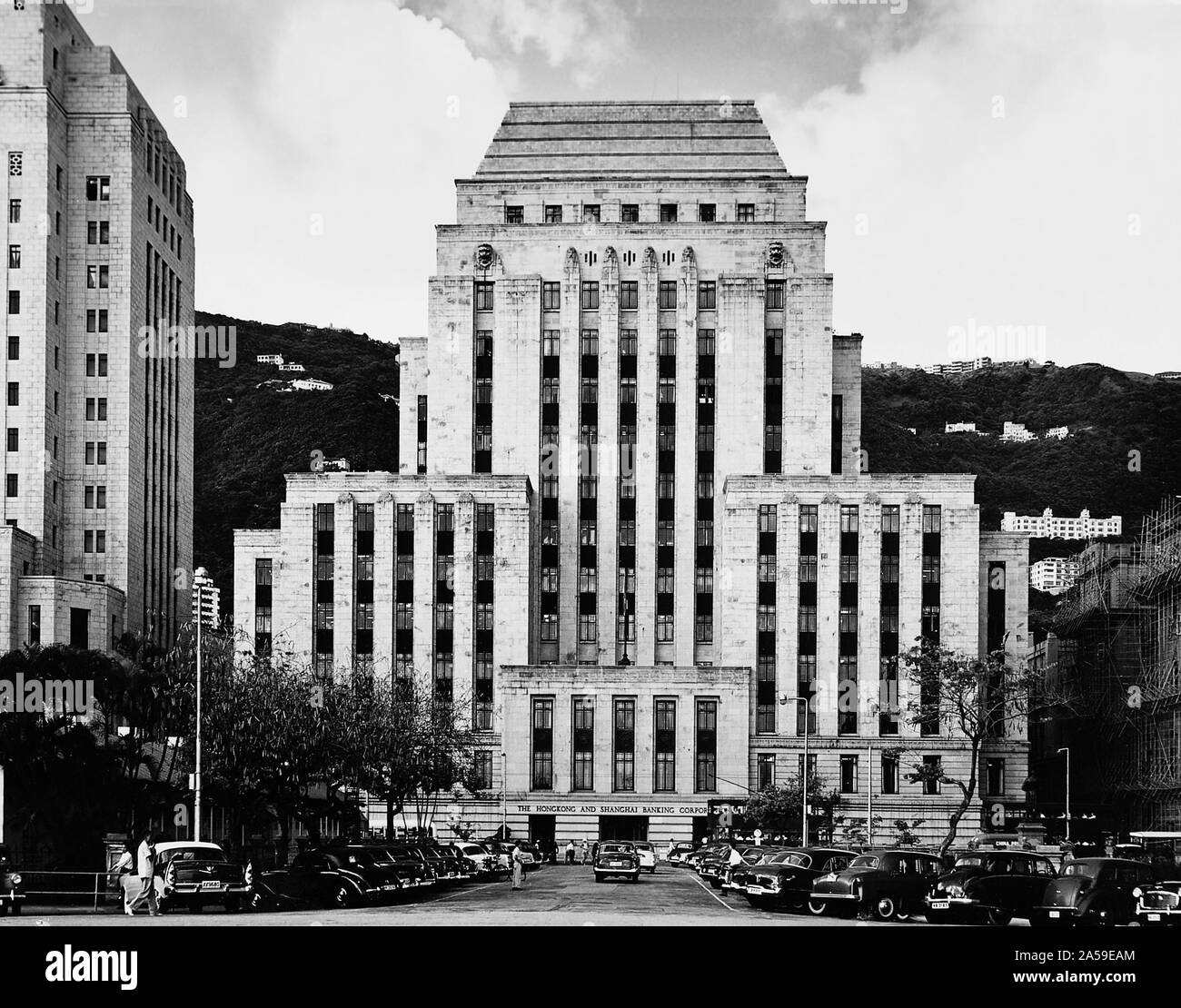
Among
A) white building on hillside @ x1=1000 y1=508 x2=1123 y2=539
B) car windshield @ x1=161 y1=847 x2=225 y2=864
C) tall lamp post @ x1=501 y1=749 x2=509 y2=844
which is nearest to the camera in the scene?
car windshield @ x1=161 y1=847 x2=225 y2=864

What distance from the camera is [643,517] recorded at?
152 m

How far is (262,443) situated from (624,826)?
73771mm

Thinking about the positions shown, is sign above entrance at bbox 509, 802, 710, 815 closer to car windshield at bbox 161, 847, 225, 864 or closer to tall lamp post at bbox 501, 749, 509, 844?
tall lamp post at bbox 501, 749, 509, 844

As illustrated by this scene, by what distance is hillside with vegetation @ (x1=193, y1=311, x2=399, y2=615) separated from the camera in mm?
185125

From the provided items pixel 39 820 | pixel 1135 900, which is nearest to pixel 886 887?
pixel 1135 900

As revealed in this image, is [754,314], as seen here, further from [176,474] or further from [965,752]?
[176,474]

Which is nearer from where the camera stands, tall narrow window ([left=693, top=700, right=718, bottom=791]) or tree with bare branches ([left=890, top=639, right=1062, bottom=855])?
tree with bare branches ([left=890, top=639, right=1062, bottom=855])

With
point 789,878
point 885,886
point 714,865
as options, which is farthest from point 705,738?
point 885,886

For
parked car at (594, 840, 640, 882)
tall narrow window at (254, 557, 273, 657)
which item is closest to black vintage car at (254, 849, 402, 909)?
parked car at (594, 840, 640, 882)

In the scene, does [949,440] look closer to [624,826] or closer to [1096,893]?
[624,826]

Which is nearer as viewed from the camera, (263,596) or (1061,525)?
(263,596)

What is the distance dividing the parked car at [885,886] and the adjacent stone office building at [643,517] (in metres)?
87.8

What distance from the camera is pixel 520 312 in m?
152

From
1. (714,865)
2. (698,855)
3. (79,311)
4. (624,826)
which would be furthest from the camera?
(79,311)
